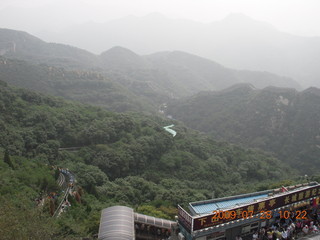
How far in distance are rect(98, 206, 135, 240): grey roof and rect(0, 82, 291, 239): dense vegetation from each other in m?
1.79

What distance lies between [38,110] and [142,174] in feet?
60.8

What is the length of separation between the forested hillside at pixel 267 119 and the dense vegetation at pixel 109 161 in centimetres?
1450

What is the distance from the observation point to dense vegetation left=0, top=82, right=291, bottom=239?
26.1 meters

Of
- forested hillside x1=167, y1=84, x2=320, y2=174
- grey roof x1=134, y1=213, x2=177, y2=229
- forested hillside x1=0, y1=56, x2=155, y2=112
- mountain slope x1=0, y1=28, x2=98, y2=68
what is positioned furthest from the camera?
mountain slope x1=0, y1=28, x2=98, y2=68

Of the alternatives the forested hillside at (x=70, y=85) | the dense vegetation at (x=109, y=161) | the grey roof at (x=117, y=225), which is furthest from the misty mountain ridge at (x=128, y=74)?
the grey roof at (x=117, y=225)

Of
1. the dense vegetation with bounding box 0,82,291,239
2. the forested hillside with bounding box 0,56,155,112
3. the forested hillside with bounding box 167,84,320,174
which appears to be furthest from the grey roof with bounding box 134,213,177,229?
the forested hillside with bounding box 0,56,155,112

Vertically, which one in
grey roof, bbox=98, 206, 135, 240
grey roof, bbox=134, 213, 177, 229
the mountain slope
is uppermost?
the mountain slope

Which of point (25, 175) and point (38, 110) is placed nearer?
point (25, 175)

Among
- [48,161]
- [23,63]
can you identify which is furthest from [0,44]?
[48,161]

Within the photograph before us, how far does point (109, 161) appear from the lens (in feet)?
131

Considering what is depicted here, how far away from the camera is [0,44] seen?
159000mm

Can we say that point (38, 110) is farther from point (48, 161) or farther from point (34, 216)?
point (34, 216)

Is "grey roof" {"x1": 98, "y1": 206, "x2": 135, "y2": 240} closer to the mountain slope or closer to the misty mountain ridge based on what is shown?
the misty mountain ridge

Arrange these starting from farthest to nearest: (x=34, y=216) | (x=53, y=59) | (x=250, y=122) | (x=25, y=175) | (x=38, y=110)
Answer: (x=53, y=59), (x=250, y=122), (x=38, y=110), (x=25, y=175), (x=34, y=216)
